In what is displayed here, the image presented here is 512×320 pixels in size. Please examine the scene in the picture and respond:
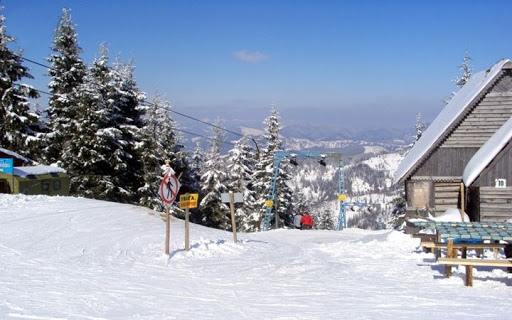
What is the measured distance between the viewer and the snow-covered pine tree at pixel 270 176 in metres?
48.7

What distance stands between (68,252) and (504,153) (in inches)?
656

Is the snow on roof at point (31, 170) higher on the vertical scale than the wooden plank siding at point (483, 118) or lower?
lower

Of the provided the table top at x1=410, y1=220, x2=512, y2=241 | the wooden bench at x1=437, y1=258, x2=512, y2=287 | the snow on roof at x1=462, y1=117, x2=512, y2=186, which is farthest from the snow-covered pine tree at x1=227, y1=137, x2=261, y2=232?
the wooden bench at x1=437, y1=258, x2=512, y2=287

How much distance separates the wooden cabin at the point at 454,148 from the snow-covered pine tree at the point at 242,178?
28091 millimetres

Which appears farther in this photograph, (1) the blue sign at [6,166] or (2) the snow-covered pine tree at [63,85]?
(2) the snow-covered pine tree at [63,85]

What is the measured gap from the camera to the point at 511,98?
2469cm

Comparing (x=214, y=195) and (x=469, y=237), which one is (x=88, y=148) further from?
(x=469, y=237)

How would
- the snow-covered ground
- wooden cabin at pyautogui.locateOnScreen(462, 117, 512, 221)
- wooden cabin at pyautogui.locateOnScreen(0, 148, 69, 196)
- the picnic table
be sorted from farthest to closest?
wooden cabin at pyautogui.locateOnScreen(0, 148, 69, 196) < wooden cabin at pyautogui.locateOnScreen(462, 117, 512, 221) < the picnic table < the snow-covered ground

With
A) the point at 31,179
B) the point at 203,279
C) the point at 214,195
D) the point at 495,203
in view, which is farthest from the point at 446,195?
the point at 214,195

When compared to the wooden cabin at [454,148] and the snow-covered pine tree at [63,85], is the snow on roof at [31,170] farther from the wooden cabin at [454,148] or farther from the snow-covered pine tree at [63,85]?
the wooden cabin at [454,148]

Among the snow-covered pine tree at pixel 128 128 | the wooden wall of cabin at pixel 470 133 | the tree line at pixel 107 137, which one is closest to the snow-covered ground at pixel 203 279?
the wooden wall of cabin at pixel 470 133

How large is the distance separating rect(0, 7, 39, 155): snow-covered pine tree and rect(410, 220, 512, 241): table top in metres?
30.9

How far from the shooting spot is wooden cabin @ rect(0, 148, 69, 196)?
97.2 ft

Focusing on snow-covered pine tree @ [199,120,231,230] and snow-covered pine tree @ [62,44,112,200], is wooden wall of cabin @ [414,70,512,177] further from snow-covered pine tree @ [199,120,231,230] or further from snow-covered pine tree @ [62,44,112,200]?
snow-covered pine tree @ [199,120,231,230]
